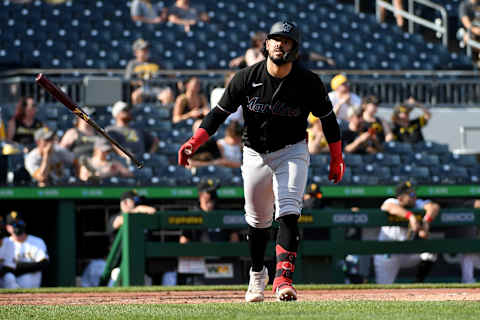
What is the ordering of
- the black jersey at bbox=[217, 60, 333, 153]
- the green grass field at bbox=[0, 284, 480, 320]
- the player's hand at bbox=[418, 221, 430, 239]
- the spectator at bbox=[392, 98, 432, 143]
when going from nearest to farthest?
the green grass field at bbox=[0, 284, 480, 320], the black jersey at bbox=[217, 60, 333, 153], the player's hand at bbox=[418, 221, 430, 239], the spectator at bbox=[392, 98, 432, 143]

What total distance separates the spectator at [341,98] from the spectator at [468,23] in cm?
526

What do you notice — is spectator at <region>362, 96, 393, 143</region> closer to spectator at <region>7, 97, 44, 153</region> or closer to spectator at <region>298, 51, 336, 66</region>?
spectator at <region>298, 51, 336, 66</region>

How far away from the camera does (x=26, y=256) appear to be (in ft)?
36.2

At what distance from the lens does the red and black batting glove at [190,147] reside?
6.44 m

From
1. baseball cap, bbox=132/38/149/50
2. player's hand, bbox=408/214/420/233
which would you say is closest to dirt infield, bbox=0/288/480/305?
player's hand, bbox=408/214/420/233

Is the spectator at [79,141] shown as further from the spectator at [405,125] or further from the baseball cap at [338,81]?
the spectator at [405,125]

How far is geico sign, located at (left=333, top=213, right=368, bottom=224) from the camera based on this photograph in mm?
11055

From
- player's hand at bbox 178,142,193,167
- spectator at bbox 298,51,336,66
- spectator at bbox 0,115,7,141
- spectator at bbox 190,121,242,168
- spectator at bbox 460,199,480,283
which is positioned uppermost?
spectator at bbox 298,51,336,66

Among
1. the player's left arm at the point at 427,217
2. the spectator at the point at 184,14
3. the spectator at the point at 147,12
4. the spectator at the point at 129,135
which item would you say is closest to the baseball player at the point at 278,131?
the player's left arm at the point at 427,217

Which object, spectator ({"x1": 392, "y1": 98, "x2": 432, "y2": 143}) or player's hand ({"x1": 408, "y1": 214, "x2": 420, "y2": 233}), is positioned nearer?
player's hand ({"x1": 408, "y1": 214, "x2": 420, "y2": 233})

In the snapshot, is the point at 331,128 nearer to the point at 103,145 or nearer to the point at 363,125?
the point at 103,145

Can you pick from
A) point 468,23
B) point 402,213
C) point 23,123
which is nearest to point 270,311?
point 402,213

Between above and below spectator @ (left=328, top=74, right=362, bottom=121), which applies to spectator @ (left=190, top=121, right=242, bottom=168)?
below

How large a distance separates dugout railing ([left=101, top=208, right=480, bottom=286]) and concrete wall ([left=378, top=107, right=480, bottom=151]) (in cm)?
507
